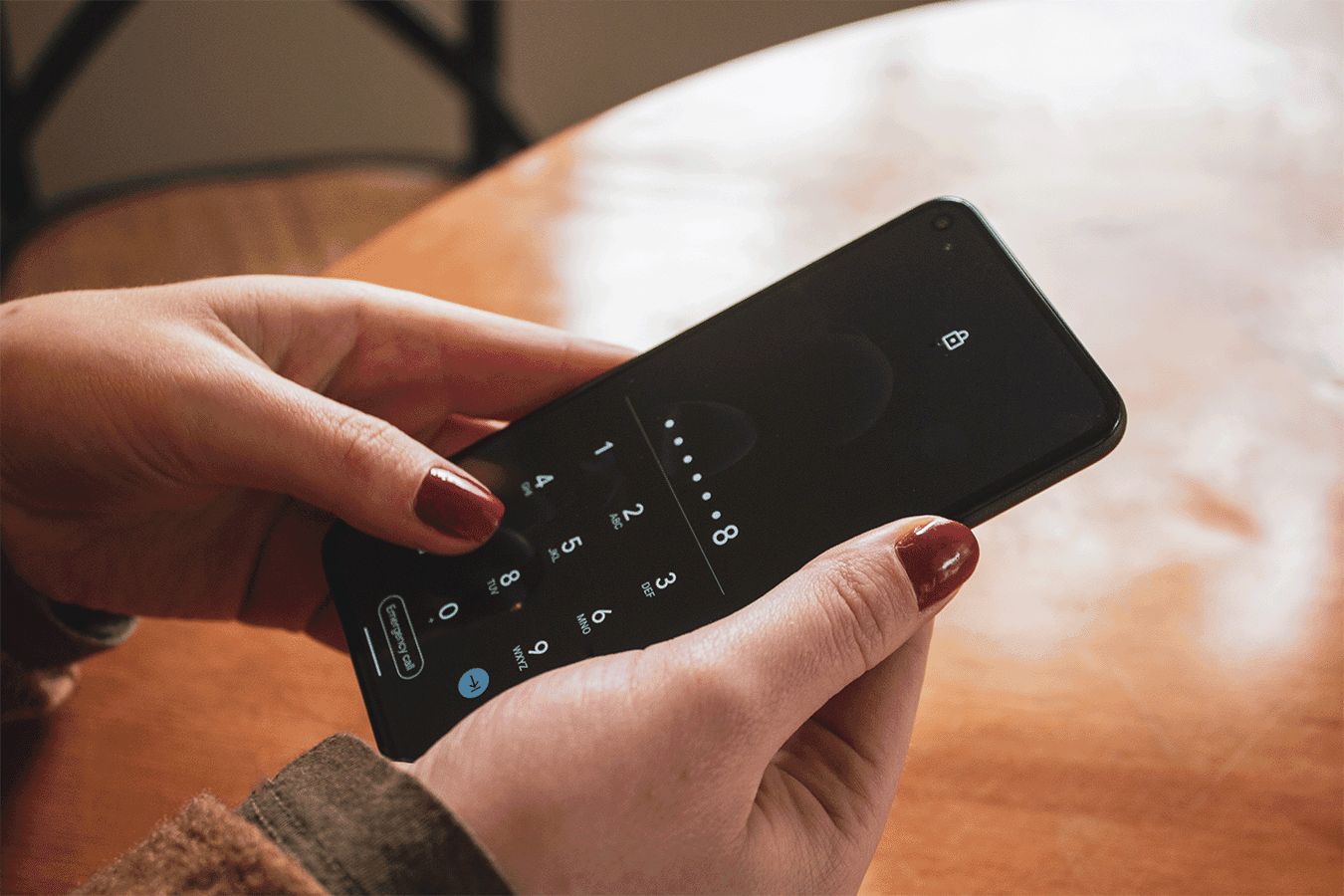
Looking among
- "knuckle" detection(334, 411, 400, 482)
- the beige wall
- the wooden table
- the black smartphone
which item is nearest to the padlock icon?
the black smartphone

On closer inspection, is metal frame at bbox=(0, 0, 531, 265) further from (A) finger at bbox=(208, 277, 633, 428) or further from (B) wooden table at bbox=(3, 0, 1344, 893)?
(A) finger at bbox=(208, 277, 633, 428)

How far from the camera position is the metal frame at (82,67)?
0.83m

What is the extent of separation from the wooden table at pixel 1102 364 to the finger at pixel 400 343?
0.08m

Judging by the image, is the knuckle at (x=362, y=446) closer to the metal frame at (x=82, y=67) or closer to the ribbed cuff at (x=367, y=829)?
the ribbed cuff at (x=367, y=829)

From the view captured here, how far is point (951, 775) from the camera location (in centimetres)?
40

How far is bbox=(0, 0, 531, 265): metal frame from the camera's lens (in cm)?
83

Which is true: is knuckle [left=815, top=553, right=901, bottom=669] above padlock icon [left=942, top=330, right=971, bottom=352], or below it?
below

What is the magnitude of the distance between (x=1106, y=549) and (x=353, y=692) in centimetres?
37

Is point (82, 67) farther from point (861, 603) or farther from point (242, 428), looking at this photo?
point (861, 603)

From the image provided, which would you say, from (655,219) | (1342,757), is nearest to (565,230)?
(655,219)

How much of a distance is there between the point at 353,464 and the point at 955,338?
0.87 feet

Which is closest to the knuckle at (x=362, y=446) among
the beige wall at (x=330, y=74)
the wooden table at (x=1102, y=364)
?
the wooden table at (x=1102, y=364)

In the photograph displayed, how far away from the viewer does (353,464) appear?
1.32 feet

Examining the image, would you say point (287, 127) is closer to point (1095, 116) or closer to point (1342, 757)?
point (1095, 116)
